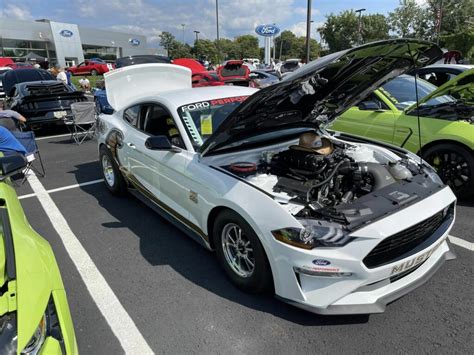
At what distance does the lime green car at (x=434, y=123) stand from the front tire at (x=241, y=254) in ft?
8.79

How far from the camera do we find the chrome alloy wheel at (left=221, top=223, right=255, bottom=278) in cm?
273

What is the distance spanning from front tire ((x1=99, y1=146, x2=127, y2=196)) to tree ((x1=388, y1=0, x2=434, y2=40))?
163 ft

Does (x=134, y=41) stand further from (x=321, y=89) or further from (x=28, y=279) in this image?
(x=28, y=279)

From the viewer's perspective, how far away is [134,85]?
5566 millimetres

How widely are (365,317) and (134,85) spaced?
184 inches

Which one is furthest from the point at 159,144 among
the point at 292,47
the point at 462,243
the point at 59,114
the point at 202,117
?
the point at 292,47

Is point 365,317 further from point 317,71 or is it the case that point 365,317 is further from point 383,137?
point 383,137

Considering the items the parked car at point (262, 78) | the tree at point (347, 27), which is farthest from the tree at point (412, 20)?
the parked car at point (262, 78)

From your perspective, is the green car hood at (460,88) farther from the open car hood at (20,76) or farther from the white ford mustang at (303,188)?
the open car hood at (20,76)

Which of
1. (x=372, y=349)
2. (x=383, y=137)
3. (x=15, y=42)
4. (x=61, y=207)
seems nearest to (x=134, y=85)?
(x=61, y=207)

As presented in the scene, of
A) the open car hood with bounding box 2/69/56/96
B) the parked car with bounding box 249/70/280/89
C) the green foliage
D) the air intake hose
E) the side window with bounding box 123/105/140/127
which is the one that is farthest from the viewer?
the green foliage

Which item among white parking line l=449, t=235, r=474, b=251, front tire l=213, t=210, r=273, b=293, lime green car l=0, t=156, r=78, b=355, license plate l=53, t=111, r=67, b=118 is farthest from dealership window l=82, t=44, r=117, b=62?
lime green car l=0, t=156, r=78, b=355

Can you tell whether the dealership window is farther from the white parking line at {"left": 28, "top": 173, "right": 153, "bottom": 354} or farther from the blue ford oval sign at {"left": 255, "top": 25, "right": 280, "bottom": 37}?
the white parking line at {"left": 28, "top": 173, "right": 153, "bottom": 354}

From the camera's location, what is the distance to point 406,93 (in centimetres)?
527
